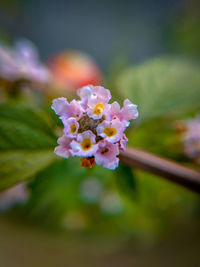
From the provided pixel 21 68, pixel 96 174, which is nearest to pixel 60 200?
pixel 96 174

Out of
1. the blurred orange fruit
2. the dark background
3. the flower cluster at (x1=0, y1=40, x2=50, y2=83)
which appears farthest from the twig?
the dark background

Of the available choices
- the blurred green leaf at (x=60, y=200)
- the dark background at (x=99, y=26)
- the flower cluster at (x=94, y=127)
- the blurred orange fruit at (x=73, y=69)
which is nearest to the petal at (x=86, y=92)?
the flower cluster at (x=94, y=127)

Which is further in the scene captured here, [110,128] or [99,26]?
[99,26]

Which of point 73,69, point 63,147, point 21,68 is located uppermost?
point 73,69

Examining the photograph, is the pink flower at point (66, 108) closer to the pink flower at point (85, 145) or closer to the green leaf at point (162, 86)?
the pink flower at point (85, 145)

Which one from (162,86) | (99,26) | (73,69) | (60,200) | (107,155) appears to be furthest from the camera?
(99,26)

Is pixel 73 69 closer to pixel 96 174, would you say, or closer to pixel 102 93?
pixel 96 174

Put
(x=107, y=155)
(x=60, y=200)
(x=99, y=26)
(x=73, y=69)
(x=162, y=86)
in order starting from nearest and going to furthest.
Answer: (x=107, y=155)
(x=162, y=86)
(x=60, y=200)
(x=73, y=69)
(x=99, y=26)
